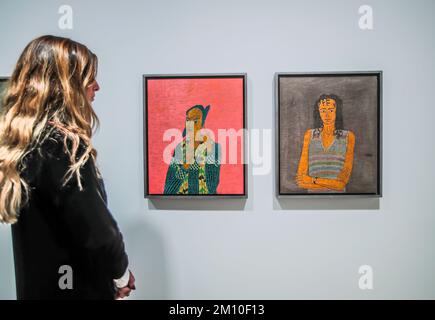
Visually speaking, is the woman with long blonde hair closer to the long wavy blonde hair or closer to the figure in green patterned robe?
the long wavy blonde hair

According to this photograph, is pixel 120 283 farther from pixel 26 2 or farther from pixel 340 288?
pixel 26 2

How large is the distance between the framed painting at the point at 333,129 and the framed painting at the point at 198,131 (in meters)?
0.15

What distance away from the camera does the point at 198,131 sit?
1.06m

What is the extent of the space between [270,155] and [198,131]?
0.26 meters

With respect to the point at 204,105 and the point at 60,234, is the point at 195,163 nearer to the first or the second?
the point at 204,105

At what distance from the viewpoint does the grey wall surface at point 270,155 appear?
3.49 feet

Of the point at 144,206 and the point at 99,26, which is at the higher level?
the point at 99,26

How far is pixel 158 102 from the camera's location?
106 cm

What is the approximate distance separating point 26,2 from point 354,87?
1141 mm

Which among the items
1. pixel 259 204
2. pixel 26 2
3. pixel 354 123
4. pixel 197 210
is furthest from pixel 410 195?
pixel 26 2

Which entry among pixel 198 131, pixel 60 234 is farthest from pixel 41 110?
pixel 198 131

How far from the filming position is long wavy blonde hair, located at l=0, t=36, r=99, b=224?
2.25ft

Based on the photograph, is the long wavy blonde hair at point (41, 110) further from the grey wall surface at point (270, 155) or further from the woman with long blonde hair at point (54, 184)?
the grey wall surface at point (270, 155)

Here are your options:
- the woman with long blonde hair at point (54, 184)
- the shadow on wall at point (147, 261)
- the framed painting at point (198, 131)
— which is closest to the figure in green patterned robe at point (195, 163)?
the framed painting at point (198, 131)
